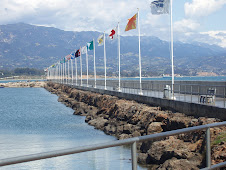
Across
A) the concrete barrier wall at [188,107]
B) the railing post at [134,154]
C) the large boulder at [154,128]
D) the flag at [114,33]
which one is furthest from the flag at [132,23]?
the railing post at [134,154]

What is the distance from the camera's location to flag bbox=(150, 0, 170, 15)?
27.3 meters

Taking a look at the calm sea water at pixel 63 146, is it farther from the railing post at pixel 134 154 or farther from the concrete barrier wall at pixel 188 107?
the concrete barrier wall at pixel 188 107

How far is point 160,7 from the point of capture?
1086 inches

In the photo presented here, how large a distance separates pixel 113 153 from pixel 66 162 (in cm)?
62

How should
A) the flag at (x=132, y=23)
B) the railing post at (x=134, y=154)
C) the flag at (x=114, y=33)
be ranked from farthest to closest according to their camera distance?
the flag at (x=114, y=33) < the flag at (x=132, y=23) < the railing post at (x=134, y=154)

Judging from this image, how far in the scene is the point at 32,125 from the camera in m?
37.9

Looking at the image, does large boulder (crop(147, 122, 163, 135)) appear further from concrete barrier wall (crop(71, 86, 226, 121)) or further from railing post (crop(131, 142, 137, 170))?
railing post (crop(131, 142, 137, 170))

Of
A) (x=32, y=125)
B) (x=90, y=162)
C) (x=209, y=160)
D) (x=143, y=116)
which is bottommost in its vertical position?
(x=32, y=125)

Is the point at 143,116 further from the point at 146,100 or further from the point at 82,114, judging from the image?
the point at 82,114

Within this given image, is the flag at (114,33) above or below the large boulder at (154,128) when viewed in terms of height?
above

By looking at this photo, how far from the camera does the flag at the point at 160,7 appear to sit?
27.3 metres

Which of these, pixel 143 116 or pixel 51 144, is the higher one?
pixel 143 116

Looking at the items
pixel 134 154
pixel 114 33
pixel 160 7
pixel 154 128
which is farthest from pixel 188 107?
pixel 114 33

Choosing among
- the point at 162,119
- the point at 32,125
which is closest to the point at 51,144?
the point at 162,119
